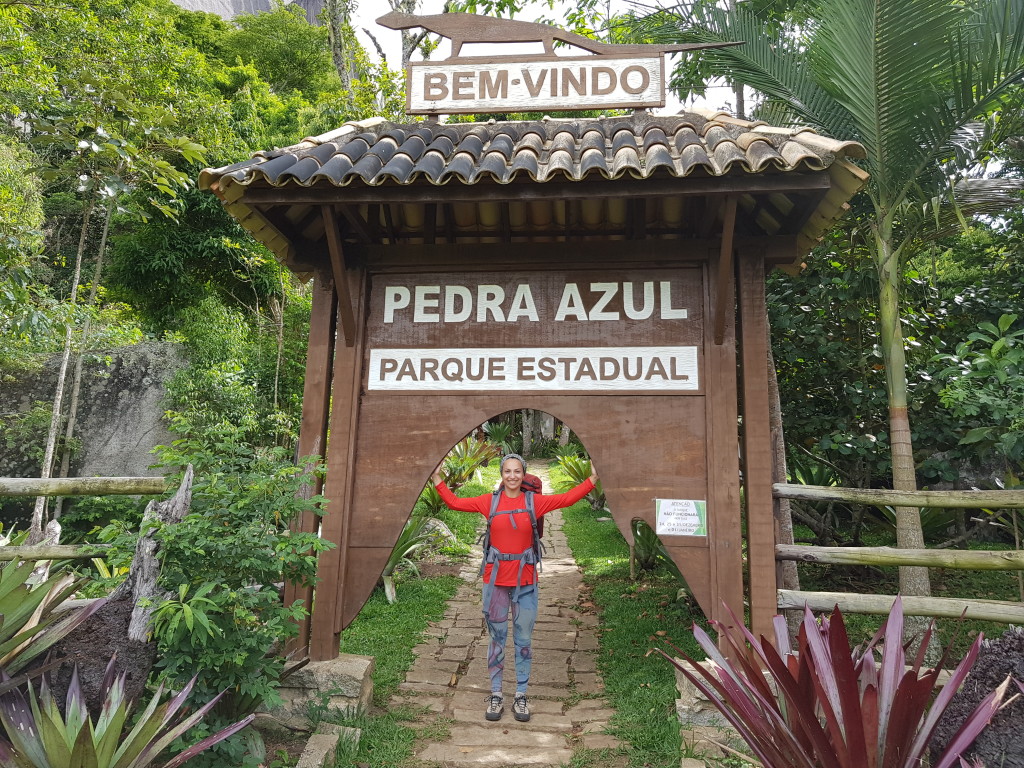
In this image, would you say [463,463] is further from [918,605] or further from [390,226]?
[918,605]

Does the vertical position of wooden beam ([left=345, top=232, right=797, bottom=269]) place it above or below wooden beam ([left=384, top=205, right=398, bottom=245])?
below

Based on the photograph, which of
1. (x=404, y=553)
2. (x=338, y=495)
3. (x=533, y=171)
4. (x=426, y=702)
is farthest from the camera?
(x=404, y=553)

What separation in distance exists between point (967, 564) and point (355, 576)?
133 inches

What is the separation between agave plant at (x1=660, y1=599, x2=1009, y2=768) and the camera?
7.63 ft

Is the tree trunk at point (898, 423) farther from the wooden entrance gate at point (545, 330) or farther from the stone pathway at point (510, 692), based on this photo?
the stone pathway at point (510, 692)

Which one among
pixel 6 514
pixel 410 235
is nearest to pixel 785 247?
pixel 410 235

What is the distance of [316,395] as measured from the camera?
4.24 meters

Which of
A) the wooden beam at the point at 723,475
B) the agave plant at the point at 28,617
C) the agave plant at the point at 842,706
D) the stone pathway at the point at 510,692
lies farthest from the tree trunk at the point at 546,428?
the agave plant at the point at 842,706

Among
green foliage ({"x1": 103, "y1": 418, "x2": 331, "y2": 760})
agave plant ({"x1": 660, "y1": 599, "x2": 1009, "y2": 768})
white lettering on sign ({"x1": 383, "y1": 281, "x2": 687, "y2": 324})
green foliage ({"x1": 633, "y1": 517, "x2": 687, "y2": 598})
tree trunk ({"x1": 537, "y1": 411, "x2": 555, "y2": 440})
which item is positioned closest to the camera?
agave plant ({"x1": 660, "y1": 599, "x2": 1009, "y2": 768})

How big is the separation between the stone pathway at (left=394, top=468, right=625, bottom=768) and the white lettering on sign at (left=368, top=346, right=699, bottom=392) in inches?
77.7

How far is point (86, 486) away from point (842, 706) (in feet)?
13.3

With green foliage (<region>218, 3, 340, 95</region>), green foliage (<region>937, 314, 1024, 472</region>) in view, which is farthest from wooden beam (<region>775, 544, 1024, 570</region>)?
green foliage (<region>218, 3, 340, 95</region>)

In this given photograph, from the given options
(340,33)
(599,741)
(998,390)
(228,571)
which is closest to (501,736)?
(599,741)

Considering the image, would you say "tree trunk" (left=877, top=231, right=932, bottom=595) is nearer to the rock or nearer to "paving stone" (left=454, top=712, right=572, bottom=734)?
"paving stone" (left=454, top=712, right=572, bottom=734)
